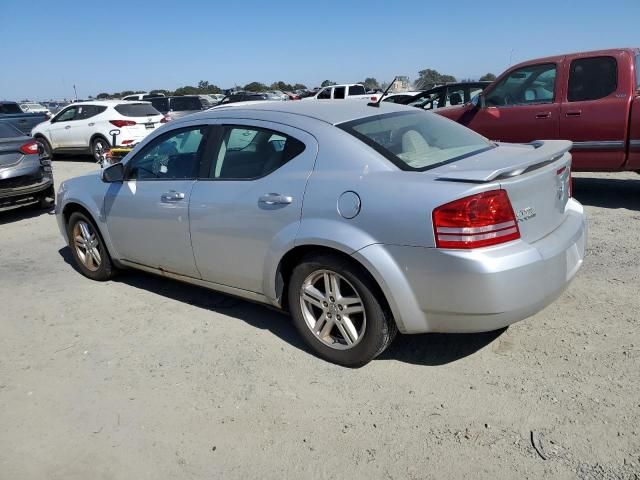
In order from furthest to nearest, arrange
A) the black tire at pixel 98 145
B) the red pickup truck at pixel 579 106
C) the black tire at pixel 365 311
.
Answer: the black tire at pixel 98 145 < the red pickup truck at pixel 579 106 < the black tire at pixel 365 311

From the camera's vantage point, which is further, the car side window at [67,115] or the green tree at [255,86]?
the green tree at [255,86]

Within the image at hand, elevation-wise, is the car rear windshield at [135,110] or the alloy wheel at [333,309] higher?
the car rear windshield at [135,110]

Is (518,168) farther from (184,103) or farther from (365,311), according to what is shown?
(184,103)

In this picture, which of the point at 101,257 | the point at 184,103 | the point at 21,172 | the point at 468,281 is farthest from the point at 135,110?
the point at 468,281

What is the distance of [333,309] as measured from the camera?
3.30 meters

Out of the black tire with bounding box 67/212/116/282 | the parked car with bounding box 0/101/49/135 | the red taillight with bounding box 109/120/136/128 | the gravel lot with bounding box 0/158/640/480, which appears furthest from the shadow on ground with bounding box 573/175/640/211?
the parked car with bounding box 0/101/49/135

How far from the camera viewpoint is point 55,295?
493cm

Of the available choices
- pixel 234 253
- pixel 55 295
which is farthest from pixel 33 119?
pixel 234 253

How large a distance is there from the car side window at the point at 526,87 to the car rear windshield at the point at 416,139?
155 inches

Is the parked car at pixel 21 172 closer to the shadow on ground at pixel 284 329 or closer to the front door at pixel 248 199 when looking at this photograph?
the shadow on ground at pixel 284 329

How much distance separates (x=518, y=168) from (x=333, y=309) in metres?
1.33

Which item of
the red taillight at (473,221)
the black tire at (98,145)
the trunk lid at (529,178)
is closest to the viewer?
the red taillight at (473,221)

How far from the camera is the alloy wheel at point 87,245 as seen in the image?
5.09 m

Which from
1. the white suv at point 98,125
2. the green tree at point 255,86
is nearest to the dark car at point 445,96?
the white suv at point 98,125
